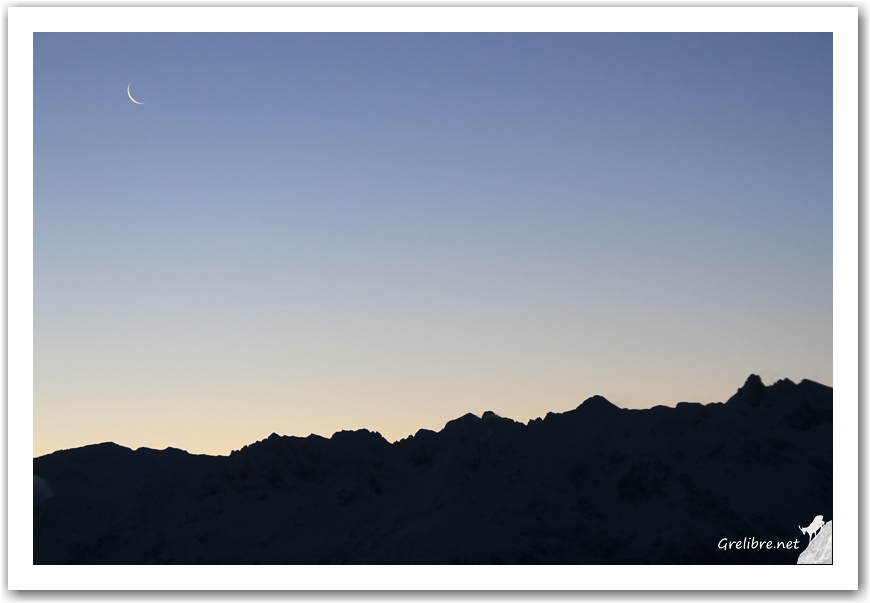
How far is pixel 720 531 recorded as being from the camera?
174 metres

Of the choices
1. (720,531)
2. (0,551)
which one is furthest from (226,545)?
(0,551)

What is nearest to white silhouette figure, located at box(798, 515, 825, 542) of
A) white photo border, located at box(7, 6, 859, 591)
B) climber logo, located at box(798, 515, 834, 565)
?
climber logo, located at box(798, 515, 834, 565)

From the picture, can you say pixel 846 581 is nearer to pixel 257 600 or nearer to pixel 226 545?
pixel 257 600

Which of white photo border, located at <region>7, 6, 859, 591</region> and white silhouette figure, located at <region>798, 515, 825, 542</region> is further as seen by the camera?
white silhouette figure, located at <region>798, 515, 825, 542</region>

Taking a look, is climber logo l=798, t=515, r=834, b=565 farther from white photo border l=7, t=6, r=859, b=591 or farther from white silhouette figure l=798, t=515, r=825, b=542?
white photo border l=7, t=6, r=859, b=591

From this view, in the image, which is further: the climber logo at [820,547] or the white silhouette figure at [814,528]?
the white silhouette figure at [814,528]
